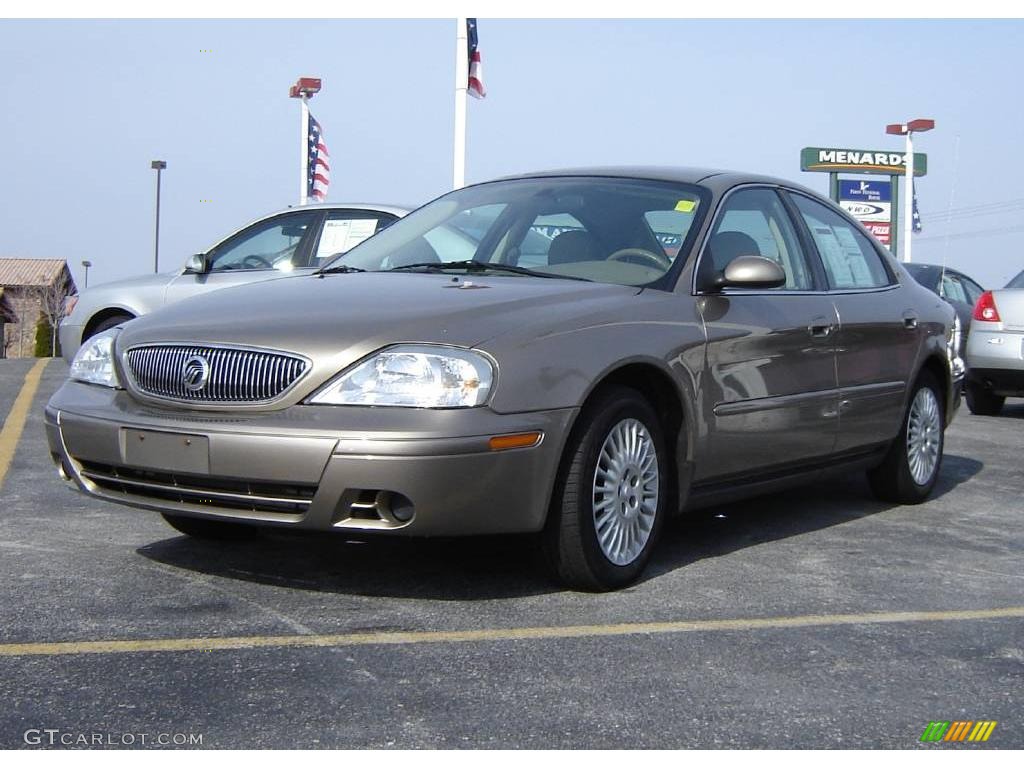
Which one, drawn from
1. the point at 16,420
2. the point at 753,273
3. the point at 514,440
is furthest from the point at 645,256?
the point at 16,420

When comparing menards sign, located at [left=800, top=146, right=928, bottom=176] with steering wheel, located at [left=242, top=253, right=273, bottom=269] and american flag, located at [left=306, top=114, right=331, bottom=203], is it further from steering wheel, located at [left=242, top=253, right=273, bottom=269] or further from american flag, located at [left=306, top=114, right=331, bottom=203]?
steering wheel, located at [left=242, top=253, right=273, bottom=269]

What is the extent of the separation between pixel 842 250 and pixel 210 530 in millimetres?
3095

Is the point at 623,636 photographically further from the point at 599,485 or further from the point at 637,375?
the point at 637,375

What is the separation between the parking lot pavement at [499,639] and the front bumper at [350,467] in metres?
0.30

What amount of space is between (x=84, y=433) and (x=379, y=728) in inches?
75.2

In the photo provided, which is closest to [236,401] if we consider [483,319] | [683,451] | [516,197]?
[483,319]

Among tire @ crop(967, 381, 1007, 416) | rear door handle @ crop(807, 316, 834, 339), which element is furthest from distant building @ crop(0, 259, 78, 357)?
rear door handle @ crop(807, 316, 834, 339)

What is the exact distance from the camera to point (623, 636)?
4027 mm

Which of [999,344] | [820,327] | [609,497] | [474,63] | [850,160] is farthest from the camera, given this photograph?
[850,160]

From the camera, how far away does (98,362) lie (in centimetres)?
481

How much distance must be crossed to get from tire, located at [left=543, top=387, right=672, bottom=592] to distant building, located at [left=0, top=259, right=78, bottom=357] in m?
67.9

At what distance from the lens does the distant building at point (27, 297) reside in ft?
237

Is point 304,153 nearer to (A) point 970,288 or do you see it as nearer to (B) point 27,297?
(A) point 970,288

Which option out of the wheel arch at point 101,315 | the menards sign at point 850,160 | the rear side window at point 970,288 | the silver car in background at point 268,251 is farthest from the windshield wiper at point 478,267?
the menards sign at point 850,160
